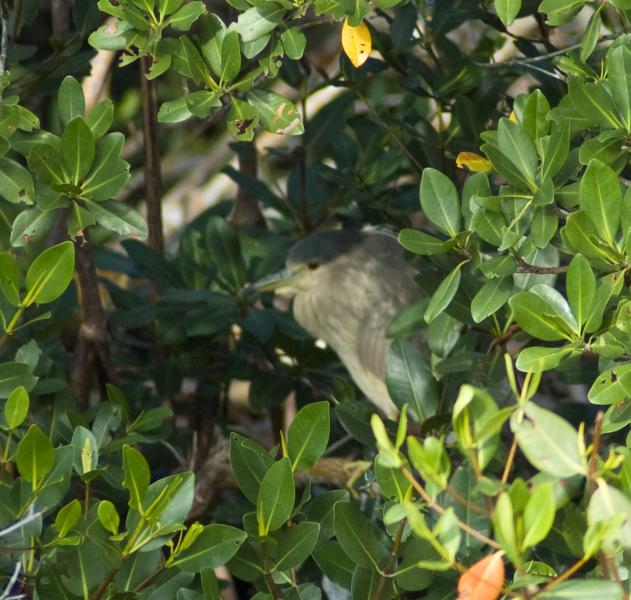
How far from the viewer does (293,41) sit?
5.54ft

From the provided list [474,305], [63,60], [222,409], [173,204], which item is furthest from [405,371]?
[173,204]

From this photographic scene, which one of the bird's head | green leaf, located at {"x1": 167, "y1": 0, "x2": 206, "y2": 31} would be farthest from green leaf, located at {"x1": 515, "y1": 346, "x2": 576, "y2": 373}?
the bird's head

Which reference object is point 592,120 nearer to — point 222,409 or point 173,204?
point 222,409

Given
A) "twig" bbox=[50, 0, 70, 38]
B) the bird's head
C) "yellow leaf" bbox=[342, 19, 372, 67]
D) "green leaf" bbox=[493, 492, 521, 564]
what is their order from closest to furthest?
"green leaf" bbox=[493, 492, 521, 564]
"yellow leaf" bbox=[342, 19, 372, 67]
"twig" bbox=[50, 0, 70, 38]
the bird's head

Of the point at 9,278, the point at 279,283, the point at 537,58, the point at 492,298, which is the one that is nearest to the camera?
the point at 9,278

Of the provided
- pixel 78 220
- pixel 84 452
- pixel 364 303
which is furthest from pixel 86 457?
pixel 364 303

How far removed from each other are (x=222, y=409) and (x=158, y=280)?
451 millimetres

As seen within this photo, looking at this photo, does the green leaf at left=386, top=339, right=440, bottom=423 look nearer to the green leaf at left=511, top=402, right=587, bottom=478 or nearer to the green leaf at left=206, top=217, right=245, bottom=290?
the green leaf at left=206, top=217, right=245, bottom=290

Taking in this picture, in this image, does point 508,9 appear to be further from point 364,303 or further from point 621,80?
point 364,303

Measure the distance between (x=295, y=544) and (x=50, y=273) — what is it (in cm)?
50

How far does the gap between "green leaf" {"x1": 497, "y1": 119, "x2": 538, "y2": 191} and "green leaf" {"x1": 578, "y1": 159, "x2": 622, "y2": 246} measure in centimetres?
14

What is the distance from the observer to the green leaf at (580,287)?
1.45 m

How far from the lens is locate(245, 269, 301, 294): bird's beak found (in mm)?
3250

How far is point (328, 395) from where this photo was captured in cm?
304
